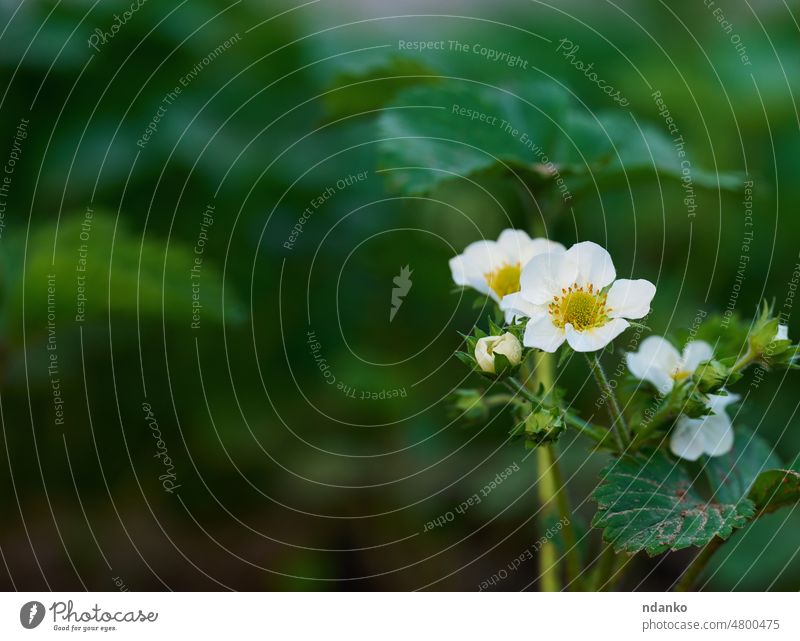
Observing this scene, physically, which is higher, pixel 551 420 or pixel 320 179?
pixel 320 179

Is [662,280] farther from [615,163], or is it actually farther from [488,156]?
[488,156]

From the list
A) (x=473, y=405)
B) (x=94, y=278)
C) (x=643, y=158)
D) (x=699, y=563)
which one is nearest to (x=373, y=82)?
(x=643, y=158)

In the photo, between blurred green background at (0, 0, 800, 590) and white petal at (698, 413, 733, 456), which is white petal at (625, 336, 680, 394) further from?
blurred green background at (0, 0, 800, 590)

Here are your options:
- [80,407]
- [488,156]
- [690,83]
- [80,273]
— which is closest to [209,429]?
[80,407]

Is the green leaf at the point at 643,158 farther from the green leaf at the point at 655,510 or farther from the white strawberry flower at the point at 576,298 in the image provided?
the green leaf at the point at 655,510

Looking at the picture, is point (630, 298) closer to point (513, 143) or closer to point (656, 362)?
point (656, 362)

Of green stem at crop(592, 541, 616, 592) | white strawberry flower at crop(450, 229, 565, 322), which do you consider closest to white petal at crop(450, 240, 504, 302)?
white strawberry flower at crop(450, 229, 565, 322)
